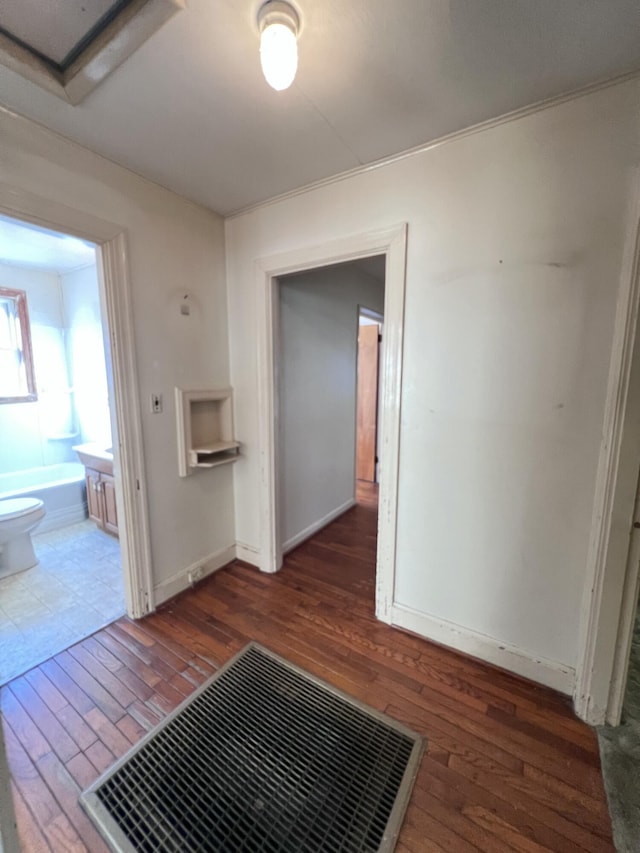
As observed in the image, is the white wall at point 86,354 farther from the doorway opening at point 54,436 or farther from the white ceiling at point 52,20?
the white ceiling at point 52,20

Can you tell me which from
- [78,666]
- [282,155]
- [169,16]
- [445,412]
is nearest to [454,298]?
[445,412]

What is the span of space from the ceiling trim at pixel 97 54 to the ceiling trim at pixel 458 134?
1021mm

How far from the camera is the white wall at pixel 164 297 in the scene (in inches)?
61.7

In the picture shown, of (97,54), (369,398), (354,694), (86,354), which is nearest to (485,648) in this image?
(354,694)

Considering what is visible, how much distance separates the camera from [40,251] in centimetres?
304

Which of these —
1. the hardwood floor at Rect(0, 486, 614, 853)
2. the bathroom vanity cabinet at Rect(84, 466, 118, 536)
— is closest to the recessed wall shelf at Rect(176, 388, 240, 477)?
the hardwood floor at Rect(0, 486, 614, 853)

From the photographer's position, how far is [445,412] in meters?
1.73

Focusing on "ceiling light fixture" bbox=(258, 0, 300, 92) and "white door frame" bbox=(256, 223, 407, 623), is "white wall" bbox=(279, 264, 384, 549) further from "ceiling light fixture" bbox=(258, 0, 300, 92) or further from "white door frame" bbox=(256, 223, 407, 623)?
"ceiling light fixture" bbox=(258, 0, 300, 92)

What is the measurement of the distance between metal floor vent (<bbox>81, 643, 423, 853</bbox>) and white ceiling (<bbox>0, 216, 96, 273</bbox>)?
2.95 metres

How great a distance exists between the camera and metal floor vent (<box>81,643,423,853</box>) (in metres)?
1.09

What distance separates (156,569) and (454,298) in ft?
7.55

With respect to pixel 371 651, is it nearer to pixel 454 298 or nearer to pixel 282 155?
pixel 454 298

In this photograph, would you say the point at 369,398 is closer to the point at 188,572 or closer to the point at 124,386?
the point at 188,572

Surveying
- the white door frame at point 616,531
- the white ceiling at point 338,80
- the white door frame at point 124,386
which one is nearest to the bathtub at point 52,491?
the white door frame at point 124,386
